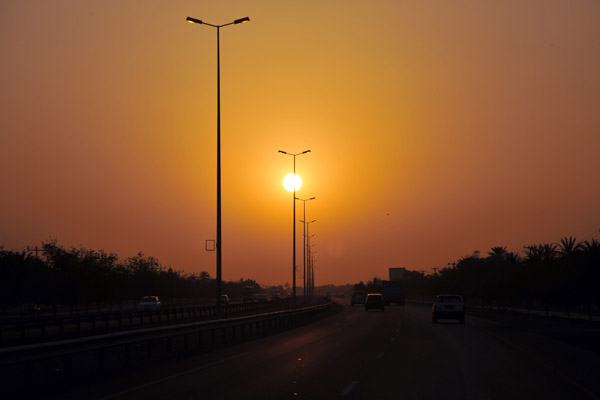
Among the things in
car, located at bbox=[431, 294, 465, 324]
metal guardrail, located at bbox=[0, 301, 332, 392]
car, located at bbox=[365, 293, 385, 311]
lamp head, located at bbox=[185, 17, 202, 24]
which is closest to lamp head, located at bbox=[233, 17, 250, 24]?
lamp head, located at bbox=[185, 17, 202, 24]

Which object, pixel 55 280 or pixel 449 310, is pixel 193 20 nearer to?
pixel 449 310

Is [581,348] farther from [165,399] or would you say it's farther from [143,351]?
[165,399]

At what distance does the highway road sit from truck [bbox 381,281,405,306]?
77770 millimetres

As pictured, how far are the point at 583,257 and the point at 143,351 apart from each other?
4318cm

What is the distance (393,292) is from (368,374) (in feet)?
292

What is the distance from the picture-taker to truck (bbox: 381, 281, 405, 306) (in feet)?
344

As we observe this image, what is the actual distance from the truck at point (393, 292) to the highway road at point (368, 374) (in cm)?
7777

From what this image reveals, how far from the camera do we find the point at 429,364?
1980cm

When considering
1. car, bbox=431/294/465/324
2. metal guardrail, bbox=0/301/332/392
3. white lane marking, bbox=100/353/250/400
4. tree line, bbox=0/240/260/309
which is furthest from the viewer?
tree line, bbox=0/240/260/309

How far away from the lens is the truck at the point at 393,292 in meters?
105

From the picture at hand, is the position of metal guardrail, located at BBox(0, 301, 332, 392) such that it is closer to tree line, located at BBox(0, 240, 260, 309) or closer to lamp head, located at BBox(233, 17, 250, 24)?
lamp head, located at BBox(233, 17, 250, 24)

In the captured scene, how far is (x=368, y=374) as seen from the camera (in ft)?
56.4

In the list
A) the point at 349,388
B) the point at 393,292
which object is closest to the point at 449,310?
the point at 349,388

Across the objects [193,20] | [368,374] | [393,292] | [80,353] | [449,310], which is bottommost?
[368,374]
